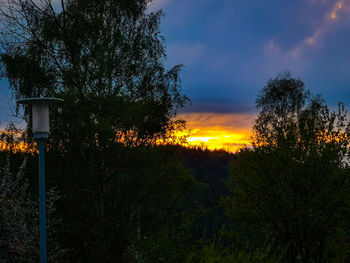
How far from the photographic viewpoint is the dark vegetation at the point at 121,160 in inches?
421

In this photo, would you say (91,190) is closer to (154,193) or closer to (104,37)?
(154,193)

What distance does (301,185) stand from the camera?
14.7m

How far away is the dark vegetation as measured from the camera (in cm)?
1070

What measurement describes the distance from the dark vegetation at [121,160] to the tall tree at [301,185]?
0.15 ft

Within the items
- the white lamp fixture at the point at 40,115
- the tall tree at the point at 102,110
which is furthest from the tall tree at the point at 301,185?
the white lamp fixture at the point at 40,115

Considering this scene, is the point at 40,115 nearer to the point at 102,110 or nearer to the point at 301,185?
the point at 102,110

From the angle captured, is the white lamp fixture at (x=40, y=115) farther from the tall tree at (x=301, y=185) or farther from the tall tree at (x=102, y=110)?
the tall tree at (x=301, y=185)

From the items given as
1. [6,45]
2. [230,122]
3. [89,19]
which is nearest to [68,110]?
[6,45]

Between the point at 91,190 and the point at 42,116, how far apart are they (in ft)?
12.3

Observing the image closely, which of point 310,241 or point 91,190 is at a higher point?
point 91,190

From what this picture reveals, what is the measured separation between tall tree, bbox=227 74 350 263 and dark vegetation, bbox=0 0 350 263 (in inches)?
1.8

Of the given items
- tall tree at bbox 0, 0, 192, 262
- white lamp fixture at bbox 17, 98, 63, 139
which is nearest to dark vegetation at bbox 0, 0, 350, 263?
tall tree at bbox 0, 0, 192, 262

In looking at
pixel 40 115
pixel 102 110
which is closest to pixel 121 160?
pixel 102 110

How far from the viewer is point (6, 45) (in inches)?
570
